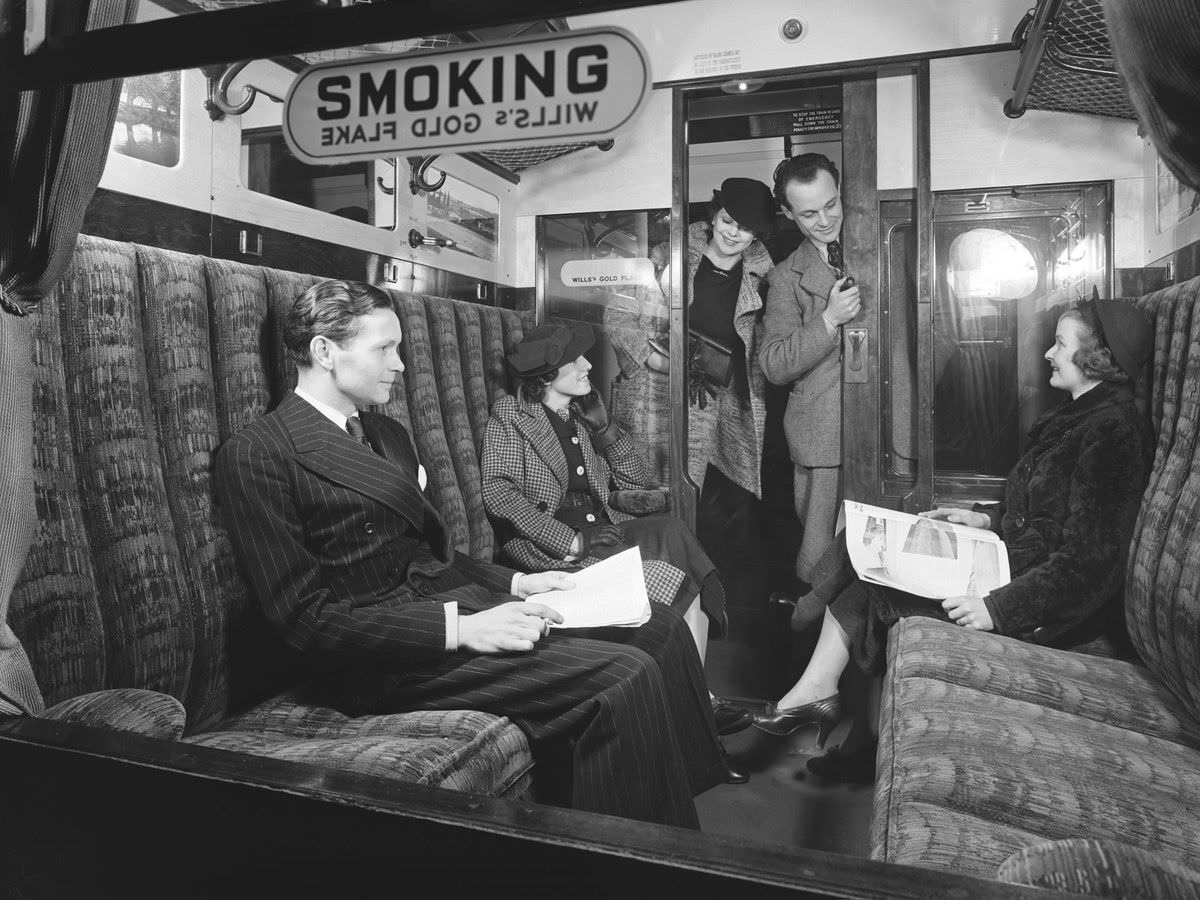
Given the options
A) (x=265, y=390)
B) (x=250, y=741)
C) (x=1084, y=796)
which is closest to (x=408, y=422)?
(x=265, y=390)

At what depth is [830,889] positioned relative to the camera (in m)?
0.68

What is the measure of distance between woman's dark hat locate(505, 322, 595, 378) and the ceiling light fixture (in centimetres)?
127

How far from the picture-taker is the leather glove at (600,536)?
10.4 feet

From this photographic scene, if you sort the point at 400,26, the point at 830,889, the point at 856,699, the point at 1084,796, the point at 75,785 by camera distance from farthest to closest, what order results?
1. the point at 856,699
2. the point at 1084,796
3. the point at 75,785
4. the point at 400,26
5. the point at 830,889

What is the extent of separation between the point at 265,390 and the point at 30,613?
847 mm

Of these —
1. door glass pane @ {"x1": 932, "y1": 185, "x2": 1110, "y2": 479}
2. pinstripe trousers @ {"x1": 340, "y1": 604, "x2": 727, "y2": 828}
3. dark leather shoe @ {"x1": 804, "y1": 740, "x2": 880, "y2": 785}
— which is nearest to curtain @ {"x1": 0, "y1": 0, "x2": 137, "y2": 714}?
pinstripe trousers @ {"x1": 340, "y1": 604, "x2": 727, "y2": 828}

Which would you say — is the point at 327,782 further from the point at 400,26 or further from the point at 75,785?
the point at 400,26

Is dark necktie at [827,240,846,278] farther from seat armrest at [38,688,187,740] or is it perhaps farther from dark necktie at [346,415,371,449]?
seat armrest at [38,688,187,740]

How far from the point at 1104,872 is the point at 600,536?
2.59m

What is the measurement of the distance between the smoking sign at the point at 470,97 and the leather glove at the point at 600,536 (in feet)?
7.60

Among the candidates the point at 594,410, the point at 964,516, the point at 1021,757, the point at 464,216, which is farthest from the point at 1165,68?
the point at 464,216

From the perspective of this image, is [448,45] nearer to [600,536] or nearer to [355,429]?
[355,429]

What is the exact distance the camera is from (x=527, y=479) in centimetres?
316

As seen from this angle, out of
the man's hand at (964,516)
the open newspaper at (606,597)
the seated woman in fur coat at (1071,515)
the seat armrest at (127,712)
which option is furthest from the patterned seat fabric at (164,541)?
the man's hand at (964,516)
